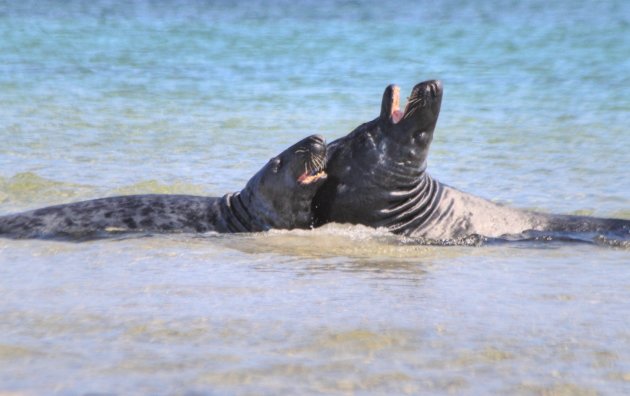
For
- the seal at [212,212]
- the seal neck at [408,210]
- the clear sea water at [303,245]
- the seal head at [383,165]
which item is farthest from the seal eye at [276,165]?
the seal neck at [408,210]

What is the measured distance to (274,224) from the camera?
7605mm

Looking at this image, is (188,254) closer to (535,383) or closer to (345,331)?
(345,331)

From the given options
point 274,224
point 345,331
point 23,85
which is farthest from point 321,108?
point 345,331

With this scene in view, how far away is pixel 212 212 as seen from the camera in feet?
25.7

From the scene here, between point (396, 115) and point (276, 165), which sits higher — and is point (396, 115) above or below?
above

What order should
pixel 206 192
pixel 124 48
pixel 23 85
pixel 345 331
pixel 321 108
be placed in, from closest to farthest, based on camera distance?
pixel 345 331 < pixel 206 192 < pixel 321 108 < pixel 23 85 < pixel 124 48

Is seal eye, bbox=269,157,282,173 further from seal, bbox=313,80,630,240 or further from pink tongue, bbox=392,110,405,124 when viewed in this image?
pink tongue, bbox=392,110,405,124

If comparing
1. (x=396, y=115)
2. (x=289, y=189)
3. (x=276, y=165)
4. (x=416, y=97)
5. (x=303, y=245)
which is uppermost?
(x=416, y=97)

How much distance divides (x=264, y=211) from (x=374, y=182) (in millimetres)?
684

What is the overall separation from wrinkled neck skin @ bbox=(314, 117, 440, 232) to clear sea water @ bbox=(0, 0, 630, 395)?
176 mm

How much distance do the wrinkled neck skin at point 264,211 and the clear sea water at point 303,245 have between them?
0.75 feet

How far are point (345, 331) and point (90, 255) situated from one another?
7.58 feet

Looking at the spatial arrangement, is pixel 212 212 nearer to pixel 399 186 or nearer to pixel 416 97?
pixel 399 186

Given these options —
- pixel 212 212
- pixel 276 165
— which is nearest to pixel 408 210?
pixel 276 165
